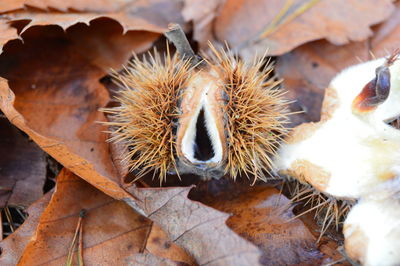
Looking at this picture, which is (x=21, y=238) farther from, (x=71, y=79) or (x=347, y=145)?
(x=347, y=145)

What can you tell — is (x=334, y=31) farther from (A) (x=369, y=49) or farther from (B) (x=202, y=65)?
(B) (x=202, y=65)

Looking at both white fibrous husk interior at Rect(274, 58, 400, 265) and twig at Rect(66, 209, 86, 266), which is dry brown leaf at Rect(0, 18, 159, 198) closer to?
twig at Rect(66, 209, 86, 266)

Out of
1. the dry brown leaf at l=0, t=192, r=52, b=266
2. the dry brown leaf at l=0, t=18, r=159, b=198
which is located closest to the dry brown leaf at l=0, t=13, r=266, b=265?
the dry brown leaf at l=0, t=18, r=159, b=198

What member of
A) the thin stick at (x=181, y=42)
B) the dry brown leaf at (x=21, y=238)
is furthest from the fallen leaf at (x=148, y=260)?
the thin stick at (x=181, y=42)

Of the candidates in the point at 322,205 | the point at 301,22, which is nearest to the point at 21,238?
the point at 322,205

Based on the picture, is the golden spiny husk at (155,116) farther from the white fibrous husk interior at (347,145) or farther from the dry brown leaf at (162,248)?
the white fibrous husk interior at (347,145)

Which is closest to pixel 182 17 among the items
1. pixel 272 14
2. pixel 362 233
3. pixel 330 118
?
pixel 272 14
